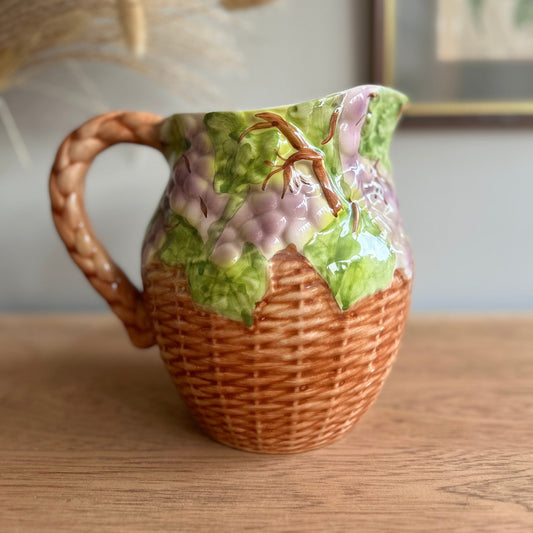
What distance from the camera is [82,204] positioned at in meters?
0.43

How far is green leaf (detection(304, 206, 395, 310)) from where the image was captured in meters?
0.34

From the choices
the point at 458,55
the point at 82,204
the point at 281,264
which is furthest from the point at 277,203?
the point at 458,55

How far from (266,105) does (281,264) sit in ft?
1.36

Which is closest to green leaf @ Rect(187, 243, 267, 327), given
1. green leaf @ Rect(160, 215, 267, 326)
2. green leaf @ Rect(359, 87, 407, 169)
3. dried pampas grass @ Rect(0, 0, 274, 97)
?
green leaf @ Rect(160, 215, 267, 326)

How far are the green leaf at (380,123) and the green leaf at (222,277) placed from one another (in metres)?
0.11

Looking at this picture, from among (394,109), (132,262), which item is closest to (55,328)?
(132,262)

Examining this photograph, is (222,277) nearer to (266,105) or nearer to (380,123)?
(380,123)

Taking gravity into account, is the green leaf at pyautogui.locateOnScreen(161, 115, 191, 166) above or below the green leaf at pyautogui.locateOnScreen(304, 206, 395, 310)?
above

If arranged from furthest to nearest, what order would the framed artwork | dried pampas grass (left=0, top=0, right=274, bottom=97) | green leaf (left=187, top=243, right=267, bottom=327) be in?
the framed artwork
dried pampas grass (left=0, top=0, right=274, bottom=97)
green leaf (left=187, top=243, right=267, bottom=327)

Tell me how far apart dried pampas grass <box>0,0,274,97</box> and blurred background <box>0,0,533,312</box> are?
0.02 metres

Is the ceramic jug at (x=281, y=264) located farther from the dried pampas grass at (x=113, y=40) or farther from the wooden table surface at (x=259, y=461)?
the dried pampas grass at (x=113, y=40)

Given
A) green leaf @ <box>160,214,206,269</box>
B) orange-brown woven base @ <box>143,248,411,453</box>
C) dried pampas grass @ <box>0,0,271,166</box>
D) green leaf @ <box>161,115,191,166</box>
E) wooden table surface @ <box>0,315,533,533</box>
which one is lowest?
wooden table surface @ <box>0,315,533,533</box>

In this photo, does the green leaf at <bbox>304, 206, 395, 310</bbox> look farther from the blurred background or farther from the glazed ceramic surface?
the blurred background

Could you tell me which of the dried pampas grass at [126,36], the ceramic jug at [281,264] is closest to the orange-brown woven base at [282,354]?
the ceramic jug at [281,264]
